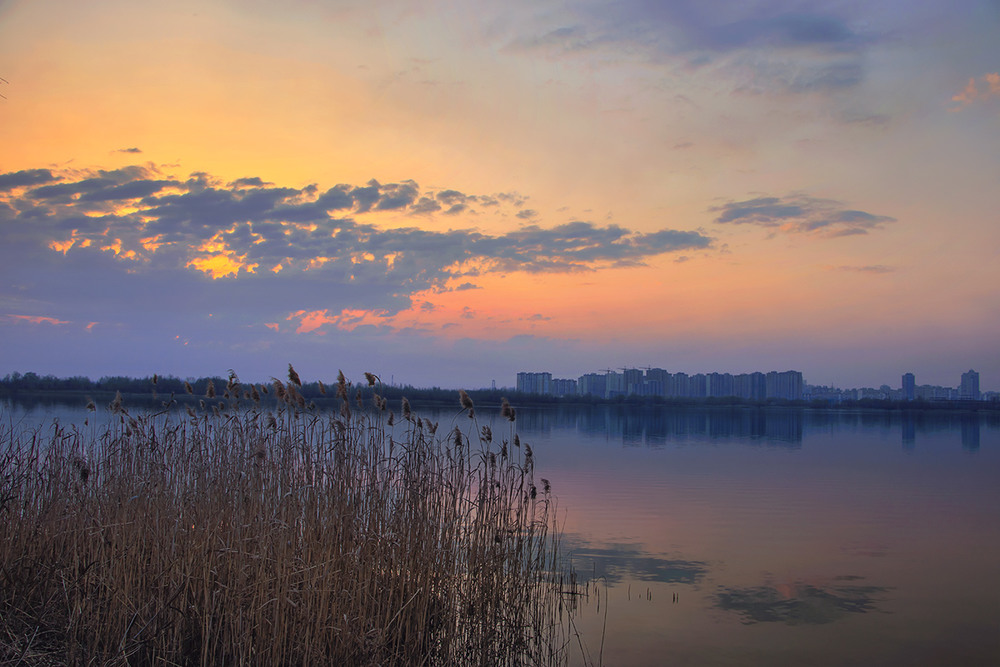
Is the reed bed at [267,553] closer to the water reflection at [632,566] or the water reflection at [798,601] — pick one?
the water reflection at [632,566]

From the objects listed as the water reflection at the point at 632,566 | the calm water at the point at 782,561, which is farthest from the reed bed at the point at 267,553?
the water reflection at the point at 632,566

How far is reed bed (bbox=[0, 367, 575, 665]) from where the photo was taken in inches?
190

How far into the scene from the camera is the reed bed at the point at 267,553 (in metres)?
4.82

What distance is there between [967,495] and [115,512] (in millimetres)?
20354

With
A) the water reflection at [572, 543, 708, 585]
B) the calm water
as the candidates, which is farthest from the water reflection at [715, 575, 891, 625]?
the water reflection at [572, 543, 708, 585]

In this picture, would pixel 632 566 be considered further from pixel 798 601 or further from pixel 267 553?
pixel 267 553

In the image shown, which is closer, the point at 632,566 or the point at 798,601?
the point at 798,601

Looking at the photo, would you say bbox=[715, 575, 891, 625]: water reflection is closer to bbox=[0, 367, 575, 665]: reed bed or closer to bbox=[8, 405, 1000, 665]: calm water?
bbox=[8, 405, 1000, 665]: calm water

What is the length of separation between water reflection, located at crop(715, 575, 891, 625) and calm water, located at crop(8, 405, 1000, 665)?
0.02 metres

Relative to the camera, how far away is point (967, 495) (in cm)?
1853

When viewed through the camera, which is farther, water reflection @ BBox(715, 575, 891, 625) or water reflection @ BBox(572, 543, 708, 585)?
water reflection @ BBox(572, 543, 708, 585)

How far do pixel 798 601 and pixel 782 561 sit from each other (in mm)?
2198

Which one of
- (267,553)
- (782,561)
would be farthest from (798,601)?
(267,553)

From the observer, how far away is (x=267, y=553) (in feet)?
17.3
